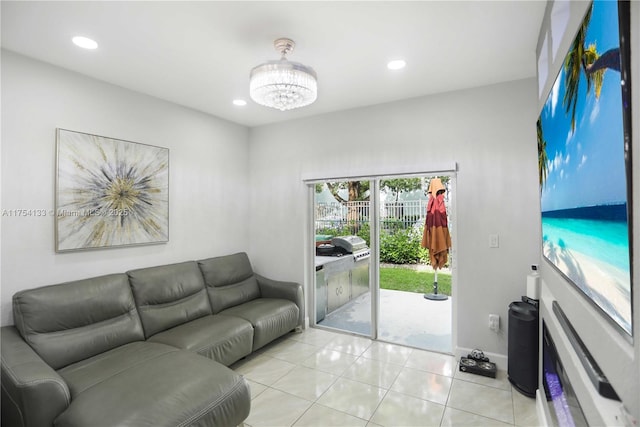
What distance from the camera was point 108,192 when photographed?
2.94 metres

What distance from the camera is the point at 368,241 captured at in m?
3.81

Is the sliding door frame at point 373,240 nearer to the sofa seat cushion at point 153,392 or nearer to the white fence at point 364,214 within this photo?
the white fence at point 364,214

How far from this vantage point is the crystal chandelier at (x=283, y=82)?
80.1 inches

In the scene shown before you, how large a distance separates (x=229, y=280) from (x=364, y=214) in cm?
180

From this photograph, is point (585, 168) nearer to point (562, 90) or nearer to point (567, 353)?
point (562, 90)

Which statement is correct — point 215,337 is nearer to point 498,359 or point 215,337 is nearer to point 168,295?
point 168,295

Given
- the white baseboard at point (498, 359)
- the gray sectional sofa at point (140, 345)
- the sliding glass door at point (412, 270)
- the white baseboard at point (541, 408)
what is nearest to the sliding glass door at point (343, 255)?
the sliding glass door at point (412, 270)

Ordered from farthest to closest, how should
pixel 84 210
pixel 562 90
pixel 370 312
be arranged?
pixel 370 312 < pixel 84 210 < pixel 562 90

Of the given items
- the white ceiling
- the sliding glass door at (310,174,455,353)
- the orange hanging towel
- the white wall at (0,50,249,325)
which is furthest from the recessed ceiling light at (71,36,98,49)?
the orange hanging towel

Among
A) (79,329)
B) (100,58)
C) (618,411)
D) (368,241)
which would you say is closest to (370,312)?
(368,241)

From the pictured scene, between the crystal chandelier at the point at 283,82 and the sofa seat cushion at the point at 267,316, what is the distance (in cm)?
213

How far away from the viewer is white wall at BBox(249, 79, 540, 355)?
114 inches

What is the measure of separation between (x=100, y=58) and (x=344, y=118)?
2423 mm

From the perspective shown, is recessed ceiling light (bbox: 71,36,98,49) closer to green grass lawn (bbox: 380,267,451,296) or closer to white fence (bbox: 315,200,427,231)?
white fence (bbox: 315,200,427,231)
